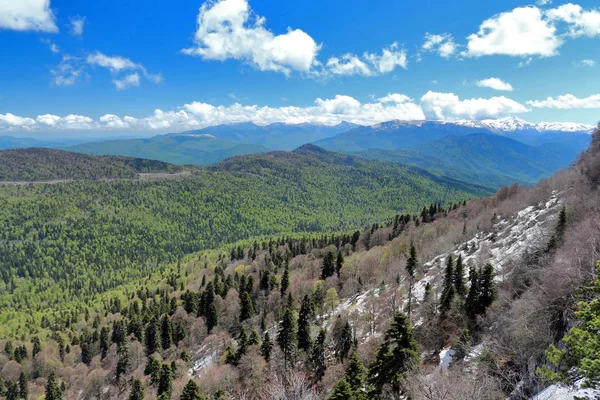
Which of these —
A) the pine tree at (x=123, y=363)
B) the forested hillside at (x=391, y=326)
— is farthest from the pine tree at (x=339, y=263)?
the pine tree at (x=123, y=363)

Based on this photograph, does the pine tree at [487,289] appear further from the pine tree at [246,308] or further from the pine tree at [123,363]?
the pine tree at [123,363]

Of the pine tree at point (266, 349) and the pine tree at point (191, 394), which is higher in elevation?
the pine tree at point (191, 394)

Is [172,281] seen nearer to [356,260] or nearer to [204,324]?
[204,324]

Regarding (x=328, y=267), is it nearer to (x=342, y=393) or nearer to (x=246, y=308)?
(x=246, y=308)

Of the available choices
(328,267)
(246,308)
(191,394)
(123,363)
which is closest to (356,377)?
(191,394)

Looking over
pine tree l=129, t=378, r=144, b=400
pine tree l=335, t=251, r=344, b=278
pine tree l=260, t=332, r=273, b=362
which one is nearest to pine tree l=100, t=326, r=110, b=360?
pine tree l=129, t=378, r=144, b=400

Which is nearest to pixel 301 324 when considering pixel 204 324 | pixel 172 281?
pixel 204 324

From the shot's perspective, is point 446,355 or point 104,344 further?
point 104,344

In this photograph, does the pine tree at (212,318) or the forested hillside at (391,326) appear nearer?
the forested hillside at (391,326)

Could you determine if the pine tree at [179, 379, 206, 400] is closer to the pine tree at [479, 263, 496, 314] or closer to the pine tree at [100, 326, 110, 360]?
the pine tree at [479, 263, 496, 314]
